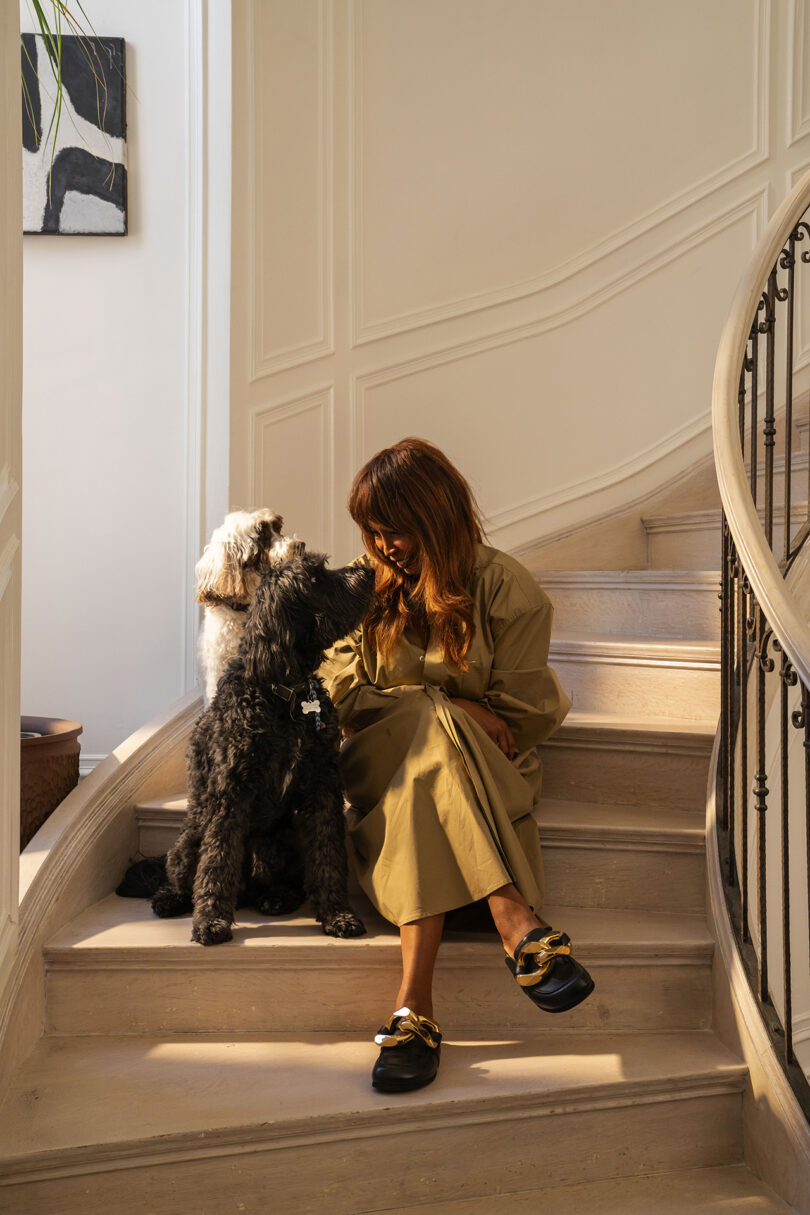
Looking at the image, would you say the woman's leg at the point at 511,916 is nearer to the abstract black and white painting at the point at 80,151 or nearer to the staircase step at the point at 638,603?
the staircase step at the point at 638,603

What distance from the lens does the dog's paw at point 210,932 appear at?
1790 mm

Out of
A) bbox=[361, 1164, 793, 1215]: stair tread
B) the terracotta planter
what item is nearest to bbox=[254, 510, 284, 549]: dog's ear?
the terracotta planter

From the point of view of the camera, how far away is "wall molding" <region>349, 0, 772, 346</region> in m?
3.19

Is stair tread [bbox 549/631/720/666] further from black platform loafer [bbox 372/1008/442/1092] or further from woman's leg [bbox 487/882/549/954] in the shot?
black platform loafer [bbox 372/1008/442/1092]

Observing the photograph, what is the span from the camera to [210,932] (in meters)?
1.79

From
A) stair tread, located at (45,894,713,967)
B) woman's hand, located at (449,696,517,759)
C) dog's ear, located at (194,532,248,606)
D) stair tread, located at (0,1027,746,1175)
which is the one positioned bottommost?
stair tread, located at (0,1027,746,1175)

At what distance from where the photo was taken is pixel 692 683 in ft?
8.11

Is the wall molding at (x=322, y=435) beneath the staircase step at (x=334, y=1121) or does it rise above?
above

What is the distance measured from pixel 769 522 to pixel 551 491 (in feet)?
4.59

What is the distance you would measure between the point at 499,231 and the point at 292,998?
2749mm

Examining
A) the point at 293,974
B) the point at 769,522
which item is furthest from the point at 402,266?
the point at 293,974

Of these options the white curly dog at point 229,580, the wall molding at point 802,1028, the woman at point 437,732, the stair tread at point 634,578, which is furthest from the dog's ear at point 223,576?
the wall molding at point 802,1028

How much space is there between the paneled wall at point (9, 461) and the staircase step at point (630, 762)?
49.7 inches

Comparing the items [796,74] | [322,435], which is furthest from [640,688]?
[796,74]
